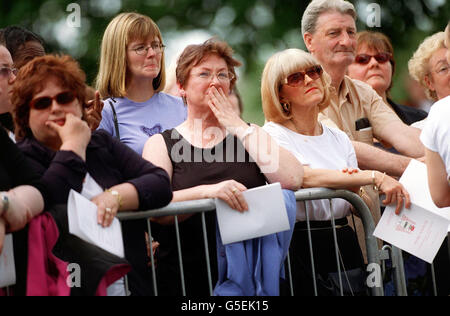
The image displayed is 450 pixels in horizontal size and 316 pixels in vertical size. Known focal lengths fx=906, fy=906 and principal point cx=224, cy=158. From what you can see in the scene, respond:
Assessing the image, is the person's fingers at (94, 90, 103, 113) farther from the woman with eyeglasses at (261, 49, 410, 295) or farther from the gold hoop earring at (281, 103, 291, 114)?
the gold hoop earring at (281, 103, 291, 114)

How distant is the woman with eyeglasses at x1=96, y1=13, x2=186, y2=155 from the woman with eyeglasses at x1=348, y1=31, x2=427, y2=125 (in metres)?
1.71

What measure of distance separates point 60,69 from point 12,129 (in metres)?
0.73

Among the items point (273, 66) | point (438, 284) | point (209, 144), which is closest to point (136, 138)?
point (209, 144)

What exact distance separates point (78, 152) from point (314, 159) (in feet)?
5.14

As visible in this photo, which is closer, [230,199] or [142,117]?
[230,199]

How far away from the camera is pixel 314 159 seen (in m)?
5.10

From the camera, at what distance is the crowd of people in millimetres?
3971

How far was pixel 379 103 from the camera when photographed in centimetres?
588

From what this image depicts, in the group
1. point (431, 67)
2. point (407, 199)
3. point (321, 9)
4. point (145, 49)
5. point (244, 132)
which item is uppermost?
point (321, 9)

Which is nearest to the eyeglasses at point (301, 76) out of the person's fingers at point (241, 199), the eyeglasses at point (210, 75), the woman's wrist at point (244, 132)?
the eyeglasses at point (210, 75)

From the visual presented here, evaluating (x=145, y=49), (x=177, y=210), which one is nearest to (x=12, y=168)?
(x=177, y=210)

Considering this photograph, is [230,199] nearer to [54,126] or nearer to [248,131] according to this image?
[248,131]

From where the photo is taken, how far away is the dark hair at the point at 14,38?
17.6 ft

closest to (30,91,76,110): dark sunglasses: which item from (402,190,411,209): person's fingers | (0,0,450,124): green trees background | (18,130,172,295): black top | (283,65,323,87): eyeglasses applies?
(18,130,172,295): black top
